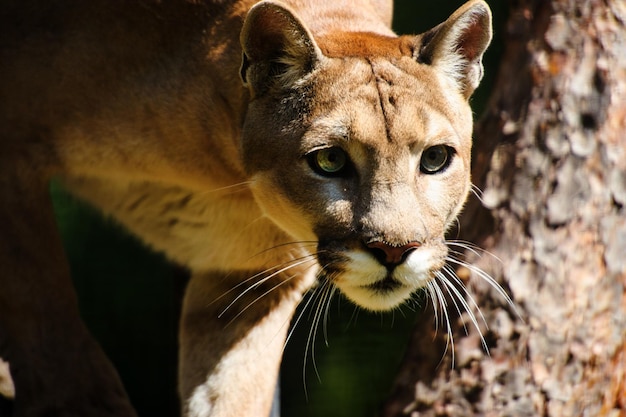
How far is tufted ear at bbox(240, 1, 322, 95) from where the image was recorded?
138 inches

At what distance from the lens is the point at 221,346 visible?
447 centimetres

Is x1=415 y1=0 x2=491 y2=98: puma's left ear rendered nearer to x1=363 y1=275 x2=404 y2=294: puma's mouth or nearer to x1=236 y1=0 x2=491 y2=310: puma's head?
x1=236 y1=0 x2=491 y2=310: puma's head

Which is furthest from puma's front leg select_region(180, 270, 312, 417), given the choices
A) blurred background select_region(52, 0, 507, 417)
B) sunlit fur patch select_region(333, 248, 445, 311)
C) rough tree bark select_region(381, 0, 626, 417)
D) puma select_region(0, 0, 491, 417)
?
blurred background select_region(52, 0, 507, 417)

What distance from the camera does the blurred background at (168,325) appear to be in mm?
5520

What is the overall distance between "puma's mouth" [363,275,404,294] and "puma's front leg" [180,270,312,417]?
89cm

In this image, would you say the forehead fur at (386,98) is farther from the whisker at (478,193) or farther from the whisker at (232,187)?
the whisker at (478,193)

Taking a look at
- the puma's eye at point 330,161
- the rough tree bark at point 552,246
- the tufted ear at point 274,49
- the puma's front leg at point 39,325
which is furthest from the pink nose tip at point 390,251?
the puma's front leg at point 39,325

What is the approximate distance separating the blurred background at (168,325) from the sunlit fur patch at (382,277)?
1900 mm

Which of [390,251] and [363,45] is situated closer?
[390,251]

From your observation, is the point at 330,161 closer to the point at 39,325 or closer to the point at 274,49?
the point at 274,49

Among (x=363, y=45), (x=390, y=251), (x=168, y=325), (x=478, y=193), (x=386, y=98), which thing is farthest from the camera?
(x=168, y=325)

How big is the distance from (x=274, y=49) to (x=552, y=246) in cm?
154

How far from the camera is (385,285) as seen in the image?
3.44 m

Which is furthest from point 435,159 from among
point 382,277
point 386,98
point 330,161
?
point 382,277
